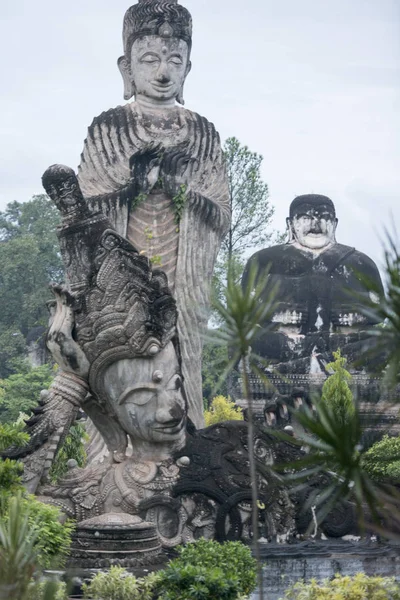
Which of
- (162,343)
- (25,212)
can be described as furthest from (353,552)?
(25,212)

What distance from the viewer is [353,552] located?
25.5ft

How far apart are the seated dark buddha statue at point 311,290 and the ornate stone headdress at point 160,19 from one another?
21.6 ft

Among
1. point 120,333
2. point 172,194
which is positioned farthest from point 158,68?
point 120,333

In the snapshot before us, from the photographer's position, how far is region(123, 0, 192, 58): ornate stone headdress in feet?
36.1

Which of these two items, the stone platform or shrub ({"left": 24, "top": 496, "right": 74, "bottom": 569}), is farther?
the stone platform

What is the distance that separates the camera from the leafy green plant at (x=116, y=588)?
5.73m

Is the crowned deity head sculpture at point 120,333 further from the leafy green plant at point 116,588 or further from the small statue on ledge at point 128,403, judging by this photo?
the leafy green plant at point 116,588

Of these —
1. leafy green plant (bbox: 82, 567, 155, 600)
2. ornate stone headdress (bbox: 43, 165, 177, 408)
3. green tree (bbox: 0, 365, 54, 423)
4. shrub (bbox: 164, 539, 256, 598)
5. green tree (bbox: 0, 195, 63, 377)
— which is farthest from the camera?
green tree (bbox: 0, 195, 63, 377)

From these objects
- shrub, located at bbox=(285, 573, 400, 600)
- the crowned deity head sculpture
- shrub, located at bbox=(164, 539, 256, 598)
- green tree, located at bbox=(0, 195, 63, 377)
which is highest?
green tree, located at bbox=(0, 195, 63, 377)

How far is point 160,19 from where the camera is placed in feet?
36.1

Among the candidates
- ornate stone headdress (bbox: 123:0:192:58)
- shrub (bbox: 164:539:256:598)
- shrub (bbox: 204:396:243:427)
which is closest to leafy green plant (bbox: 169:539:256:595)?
shrub (bbox: 164:539:256:598)

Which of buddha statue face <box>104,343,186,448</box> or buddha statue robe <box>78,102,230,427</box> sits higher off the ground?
buddha statue robe <box>78,102,230,427</box>

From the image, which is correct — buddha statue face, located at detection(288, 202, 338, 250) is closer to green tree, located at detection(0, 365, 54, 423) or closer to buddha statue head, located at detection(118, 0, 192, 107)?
buddha statue head, located at detection(118, 0, 192, 107)

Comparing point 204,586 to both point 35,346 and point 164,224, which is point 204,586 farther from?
point 35,346
